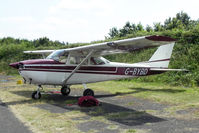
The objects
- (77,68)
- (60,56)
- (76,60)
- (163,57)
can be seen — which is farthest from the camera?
(163,57)

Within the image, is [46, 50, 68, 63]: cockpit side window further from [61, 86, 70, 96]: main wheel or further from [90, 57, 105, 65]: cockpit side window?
[61, 86, 70, 96]: main wheel

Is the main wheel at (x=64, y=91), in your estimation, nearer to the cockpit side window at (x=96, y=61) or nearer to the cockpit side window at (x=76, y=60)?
the cockpit side window at (x=76, y=60)

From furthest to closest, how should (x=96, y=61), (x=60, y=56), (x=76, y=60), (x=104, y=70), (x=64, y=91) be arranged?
(x=64, y=91)
(x=104, y=70)
(x=96, y=61)
(x=76, y=60)
(x=60, y=56)

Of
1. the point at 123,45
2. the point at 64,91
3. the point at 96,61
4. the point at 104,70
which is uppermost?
the point at 123,45

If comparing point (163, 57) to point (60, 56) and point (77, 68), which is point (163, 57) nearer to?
point (77, 68)

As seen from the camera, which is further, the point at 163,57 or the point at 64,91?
the point at 163,57

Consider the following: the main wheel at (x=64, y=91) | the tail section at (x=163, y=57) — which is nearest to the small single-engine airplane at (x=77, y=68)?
the main wheel at (x=64, y=91)

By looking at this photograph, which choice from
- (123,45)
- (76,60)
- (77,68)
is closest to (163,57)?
(123,45)

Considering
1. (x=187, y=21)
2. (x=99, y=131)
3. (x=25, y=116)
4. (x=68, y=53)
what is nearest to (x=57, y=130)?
(x=99, y=131)

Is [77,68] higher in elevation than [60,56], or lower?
lower

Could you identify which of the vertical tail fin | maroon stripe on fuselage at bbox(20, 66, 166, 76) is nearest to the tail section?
the vertical tail fin

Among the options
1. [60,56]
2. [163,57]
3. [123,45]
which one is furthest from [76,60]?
[163,57]

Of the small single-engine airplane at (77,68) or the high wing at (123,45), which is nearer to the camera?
the high wing at (123,45)

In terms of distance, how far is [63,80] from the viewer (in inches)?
357
